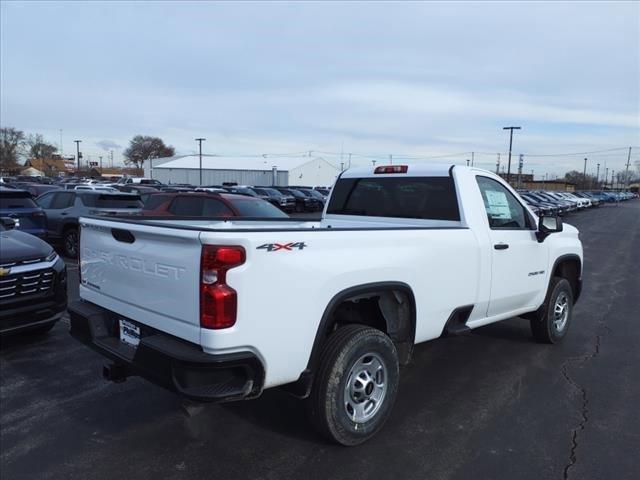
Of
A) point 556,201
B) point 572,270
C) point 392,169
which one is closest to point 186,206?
point 392,169

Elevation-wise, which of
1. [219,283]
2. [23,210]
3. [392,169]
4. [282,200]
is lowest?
[282,200]

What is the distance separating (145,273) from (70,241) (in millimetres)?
10118

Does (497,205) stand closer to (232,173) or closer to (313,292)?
(313,292)

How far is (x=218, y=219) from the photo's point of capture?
468cm

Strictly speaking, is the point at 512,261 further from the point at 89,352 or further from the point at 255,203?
the point at 255,203

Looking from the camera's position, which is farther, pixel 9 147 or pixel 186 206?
pixel 9 147

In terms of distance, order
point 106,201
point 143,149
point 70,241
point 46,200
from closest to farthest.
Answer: point 70,241 < point 106,201 < point 46,200 < point 143,149

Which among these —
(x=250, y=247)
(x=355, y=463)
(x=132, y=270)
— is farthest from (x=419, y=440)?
(x=132, y=270)

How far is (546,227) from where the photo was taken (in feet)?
16.8

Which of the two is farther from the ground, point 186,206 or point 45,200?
point 186,206

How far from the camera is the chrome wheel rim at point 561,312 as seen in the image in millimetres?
5773

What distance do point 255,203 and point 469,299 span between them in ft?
24.8

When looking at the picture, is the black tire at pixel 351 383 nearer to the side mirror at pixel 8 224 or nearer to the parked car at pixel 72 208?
the side mirror at pixel 8 224

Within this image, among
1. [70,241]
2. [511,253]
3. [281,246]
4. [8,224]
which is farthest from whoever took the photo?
[70,241]
